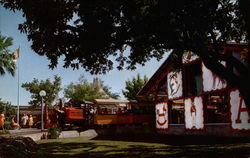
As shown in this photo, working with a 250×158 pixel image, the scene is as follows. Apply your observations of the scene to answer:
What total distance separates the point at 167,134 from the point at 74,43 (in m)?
13.3

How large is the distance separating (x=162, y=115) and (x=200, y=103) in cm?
502

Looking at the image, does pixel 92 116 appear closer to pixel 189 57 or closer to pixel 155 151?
pixel 189 57

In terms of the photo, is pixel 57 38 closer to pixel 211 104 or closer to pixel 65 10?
pixel 65 10

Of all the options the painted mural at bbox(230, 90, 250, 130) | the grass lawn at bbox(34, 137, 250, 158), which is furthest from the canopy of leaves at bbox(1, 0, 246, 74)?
the painted mural at bbox(230, 90, 250, 130)

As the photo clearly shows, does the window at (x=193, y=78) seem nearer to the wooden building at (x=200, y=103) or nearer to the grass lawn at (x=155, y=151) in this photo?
the wooden building at (x=200, y=103)

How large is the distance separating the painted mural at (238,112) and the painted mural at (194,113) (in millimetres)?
2421

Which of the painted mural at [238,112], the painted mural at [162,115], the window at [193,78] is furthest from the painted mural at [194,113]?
the painted mural at [162,115]

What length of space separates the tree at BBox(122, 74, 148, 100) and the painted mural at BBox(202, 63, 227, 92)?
92.9ft

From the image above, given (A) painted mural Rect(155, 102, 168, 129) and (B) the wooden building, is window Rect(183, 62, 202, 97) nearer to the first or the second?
(B) the wooden building

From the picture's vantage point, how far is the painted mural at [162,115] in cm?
1928

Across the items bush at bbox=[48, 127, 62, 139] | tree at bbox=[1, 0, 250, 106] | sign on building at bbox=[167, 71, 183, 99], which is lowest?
bush at bbox=[48, 127, 62, 139]

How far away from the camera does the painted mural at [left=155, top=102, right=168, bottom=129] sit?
19.3m

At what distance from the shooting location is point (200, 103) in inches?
600

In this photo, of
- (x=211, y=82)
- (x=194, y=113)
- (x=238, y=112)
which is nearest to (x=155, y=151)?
(x=238, y=112)
